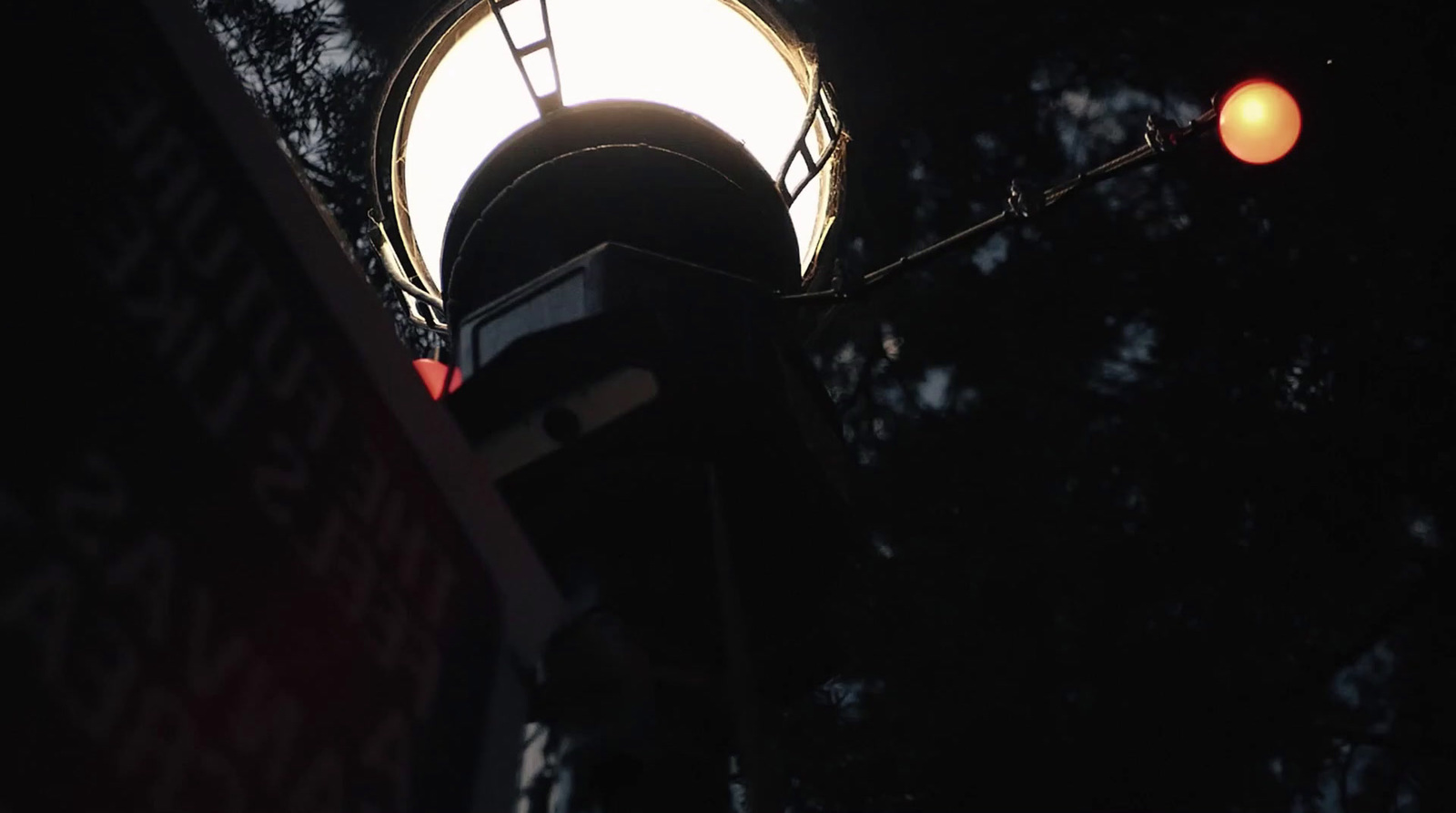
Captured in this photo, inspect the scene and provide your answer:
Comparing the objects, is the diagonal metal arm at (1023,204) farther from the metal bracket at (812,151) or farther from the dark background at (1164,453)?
the dark background at (1164,453)

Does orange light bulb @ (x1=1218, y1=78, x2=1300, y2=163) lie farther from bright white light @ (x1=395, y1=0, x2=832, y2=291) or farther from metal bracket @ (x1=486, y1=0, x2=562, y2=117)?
metal bracket @ (x1=486, y1=0, x2=562, y2=117)

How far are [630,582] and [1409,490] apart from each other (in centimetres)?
428

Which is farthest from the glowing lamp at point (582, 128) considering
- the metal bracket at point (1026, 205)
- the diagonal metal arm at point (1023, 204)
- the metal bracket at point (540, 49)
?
the metal bracket at point (1026, 205)

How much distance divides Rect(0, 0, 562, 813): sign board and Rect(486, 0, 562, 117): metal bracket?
1117mm

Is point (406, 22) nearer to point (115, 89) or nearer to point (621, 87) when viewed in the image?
point (621, 87)

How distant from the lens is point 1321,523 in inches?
196

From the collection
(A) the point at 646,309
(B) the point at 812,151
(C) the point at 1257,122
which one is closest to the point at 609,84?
(B) the point at 812,151

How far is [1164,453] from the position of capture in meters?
5.07

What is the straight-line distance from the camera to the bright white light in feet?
7.58

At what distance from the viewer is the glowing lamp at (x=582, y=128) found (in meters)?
2.04

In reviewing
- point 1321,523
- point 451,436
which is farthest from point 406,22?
point 451,436

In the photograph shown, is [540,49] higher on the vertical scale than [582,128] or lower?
higher

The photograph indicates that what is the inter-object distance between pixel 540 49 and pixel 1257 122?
63.4 inches

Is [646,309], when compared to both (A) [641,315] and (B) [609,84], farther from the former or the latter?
(B) [609,84]
